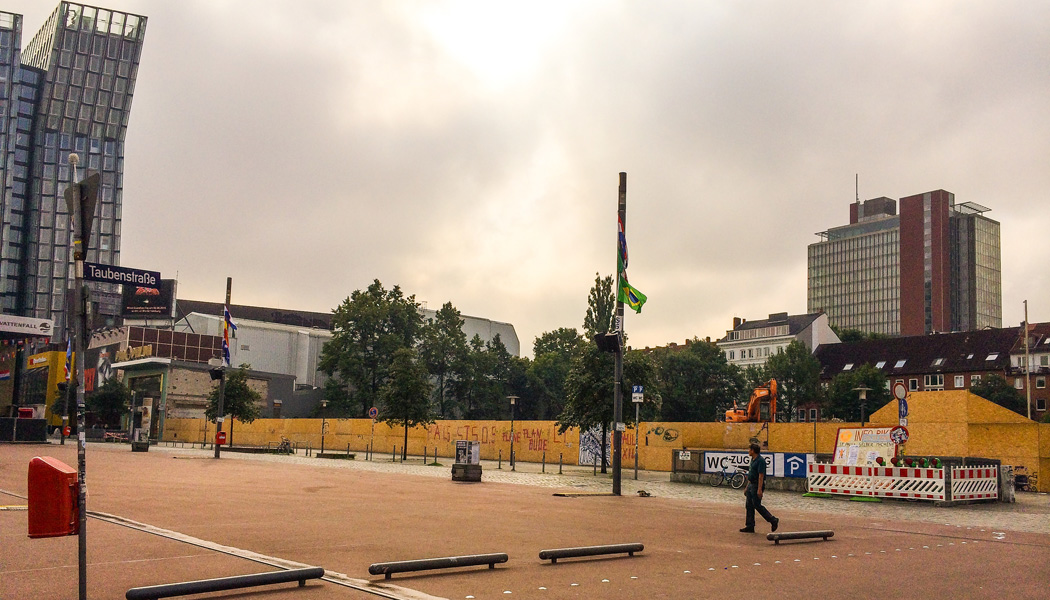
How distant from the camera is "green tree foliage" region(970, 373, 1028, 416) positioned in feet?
294

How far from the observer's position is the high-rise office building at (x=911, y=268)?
162 m

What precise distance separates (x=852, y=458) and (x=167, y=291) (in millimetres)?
84916

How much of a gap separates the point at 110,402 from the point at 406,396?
42368 mm

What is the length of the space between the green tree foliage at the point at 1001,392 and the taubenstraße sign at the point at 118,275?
89191mm

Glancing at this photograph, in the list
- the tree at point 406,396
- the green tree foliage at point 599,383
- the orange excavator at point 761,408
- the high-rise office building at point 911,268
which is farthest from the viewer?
the high-rise office building at point 911,268

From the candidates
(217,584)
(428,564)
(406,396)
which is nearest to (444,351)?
(406,396)

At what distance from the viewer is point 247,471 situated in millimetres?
30562

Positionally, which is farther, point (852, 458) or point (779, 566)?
point (852, 458)

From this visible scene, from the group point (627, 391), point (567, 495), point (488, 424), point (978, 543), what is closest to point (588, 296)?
point (488, 424)

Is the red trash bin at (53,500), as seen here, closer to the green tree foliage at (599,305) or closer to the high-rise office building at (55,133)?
the green tree foliage at (599,305)

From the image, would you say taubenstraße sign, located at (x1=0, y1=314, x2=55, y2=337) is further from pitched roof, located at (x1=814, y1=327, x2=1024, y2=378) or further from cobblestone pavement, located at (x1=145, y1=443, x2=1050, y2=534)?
pitched roof, located at (x1=814, y1=327, x2=1024, y2=378)

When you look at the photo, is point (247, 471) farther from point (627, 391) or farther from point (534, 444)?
point (534, 444)

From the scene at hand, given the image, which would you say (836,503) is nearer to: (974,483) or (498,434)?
(974,483)

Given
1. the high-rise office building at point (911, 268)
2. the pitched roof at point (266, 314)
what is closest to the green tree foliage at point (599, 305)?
the pitched roof at point (266, 314)
